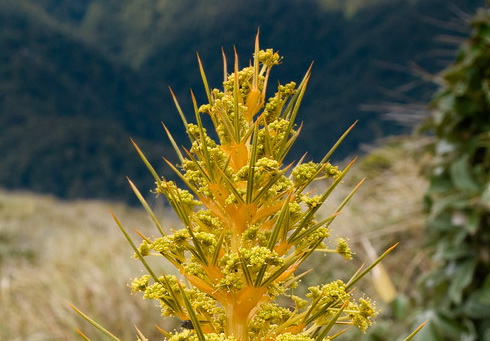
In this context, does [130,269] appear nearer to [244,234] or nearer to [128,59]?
[244,234]

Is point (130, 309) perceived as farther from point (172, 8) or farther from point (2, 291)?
point (172, 8)

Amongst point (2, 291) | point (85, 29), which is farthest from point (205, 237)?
point (85, 29)

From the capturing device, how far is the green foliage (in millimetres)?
3666

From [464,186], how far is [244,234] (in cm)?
298

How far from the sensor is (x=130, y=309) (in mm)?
5574

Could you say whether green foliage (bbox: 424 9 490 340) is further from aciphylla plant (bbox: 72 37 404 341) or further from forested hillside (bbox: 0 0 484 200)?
forested hillside (bbox: 0 0 484 200)

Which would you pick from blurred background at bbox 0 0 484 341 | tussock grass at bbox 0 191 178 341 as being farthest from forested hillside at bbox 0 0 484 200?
tussock grass at bbox 0 191 178 341

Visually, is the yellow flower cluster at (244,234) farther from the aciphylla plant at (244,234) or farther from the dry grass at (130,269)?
the dry grass at (130,269)

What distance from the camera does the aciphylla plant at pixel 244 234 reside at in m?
1.14

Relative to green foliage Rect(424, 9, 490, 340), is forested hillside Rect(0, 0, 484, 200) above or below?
above

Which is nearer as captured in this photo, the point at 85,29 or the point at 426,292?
the point at 426,292

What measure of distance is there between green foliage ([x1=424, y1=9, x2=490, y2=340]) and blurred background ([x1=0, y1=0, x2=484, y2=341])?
0.44m

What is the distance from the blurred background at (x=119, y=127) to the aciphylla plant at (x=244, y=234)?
27cm

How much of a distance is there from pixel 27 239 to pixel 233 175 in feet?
41.5
